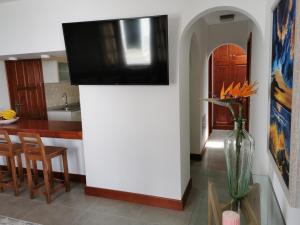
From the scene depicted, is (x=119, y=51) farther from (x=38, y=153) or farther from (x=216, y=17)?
(x=216, y=17)

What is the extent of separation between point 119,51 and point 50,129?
1.68m

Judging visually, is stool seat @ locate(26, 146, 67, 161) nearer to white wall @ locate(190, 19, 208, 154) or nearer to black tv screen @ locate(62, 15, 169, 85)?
black tv screen @ locate(62, 15, 169, 85)

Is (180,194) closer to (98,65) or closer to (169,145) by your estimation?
(169,145)

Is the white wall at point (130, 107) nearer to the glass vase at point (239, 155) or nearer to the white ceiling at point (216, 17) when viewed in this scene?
the glass vase at point (239, 155)

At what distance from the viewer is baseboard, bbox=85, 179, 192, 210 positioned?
115 inches

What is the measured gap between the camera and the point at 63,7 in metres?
3.04

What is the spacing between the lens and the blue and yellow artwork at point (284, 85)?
1098 mm

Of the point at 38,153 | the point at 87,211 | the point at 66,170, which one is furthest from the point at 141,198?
the point at 38,153

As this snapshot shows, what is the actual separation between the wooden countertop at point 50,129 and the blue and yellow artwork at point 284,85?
2549 millimetres

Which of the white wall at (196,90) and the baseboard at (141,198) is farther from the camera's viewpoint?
the white wall at (196,90)

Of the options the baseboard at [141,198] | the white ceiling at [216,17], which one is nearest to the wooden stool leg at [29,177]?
the baseboard at [141,198]

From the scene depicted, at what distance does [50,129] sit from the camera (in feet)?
11.6

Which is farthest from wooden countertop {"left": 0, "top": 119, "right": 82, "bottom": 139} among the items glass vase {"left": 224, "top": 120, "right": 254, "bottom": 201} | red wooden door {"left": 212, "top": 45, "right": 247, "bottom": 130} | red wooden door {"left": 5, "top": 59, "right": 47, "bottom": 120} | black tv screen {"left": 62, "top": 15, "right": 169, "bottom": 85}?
red wooden door {"left": 212, "top": 45, "right": 247, "bottom": 130}

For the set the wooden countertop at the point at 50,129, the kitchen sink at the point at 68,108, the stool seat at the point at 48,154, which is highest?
the kitchen sink at the point at 68,108
